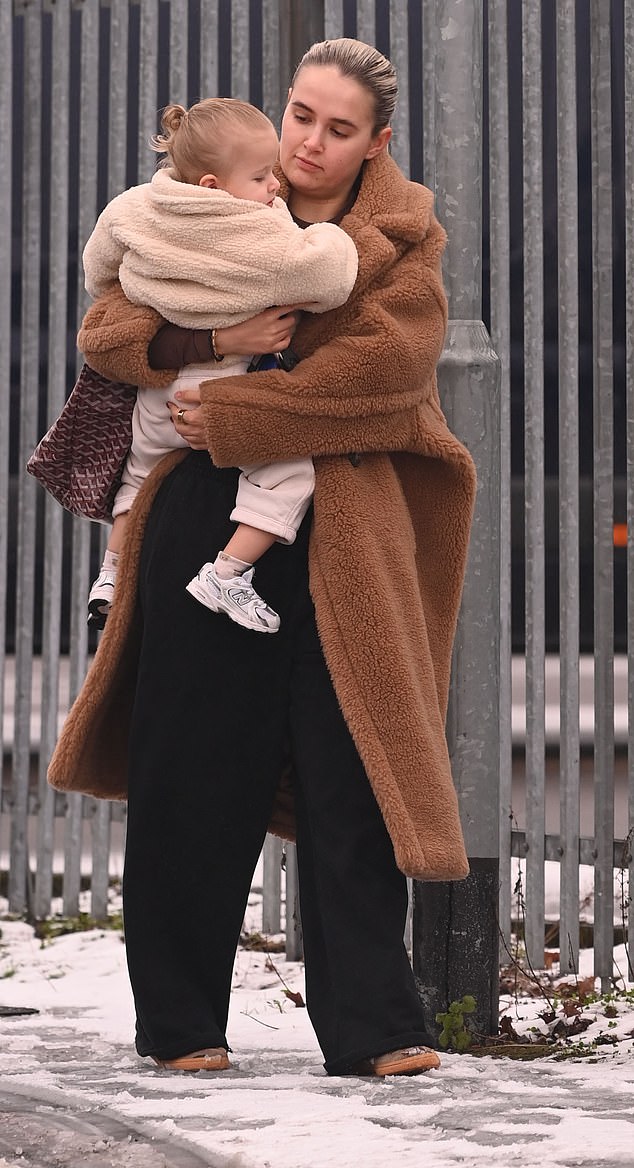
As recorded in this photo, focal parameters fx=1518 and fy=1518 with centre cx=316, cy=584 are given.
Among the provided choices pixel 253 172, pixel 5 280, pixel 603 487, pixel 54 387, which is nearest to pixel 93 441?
pixel 253 172

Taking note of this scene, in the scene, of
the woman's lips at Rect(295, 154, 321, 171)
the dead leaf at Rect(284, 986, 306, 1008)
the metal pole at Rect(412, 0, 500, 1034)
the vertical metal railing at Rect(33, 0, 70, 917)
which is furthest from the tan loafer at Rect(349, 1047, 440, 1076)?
the vertical metal railing at Rect(33, 0, 70, 917)

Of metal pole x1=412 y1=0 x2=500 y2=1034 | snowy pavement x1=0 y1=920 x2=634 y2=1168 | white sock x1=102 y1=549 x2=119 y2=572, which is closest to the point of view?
snowy pavement x1=0 y1=920 x2=634 y2=1168

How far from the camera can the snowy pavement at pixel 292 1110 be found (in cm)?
209

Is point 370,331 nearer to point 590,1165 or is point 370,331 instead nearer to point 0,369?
point 590,1165

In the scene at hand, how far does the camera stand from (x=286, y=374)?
2713 millimetres

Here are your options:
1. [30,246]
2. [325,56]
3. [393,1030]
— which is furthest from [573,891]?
[30,246]

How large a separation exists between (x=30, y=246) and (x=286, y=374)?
2.61m

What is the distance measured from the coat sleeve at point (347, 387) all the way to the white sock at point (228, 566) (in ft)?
0.56

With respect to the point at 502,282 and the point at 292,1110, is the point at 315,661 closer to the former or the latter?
the point at 292,1110

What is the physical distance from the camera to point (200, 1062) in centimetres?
277

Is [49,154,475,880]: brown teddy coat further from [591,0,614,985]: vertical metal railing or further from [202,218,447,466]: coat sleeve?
[591,0,614,985]: vertical metal railing

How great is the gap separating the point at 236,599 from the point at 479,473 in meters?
0.97

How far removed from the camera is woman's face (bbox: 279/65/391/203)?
2.80 meters

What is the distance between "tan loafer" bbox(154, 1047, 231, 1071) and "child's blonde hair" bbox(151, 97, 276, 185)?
5.23ft
